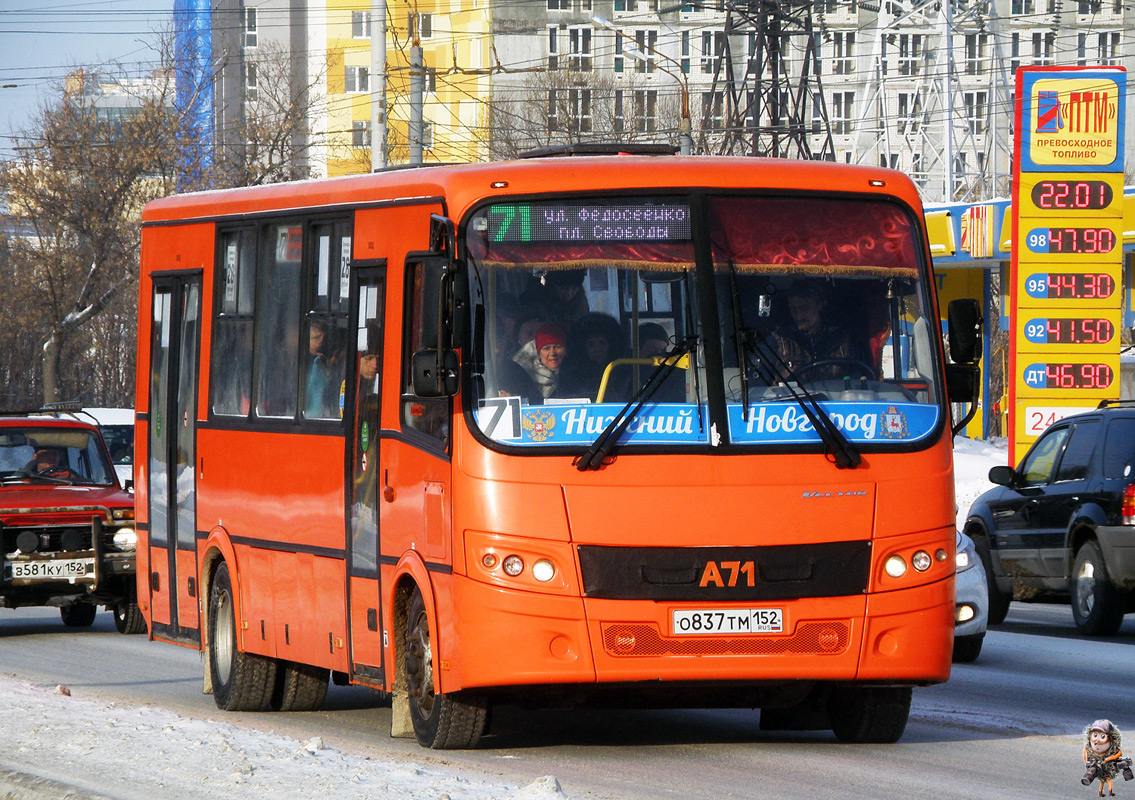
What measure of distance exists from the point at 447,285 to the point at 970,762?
3087 mm

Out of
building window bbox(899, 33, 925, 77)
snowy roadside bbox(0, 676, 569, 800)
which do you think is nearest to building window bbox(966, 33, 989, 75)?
building window bbox(899, 33, 925, 77)

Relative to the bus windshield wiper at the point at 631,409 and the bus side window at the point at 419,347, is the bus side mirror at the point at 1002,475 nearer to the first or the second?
the bus side window at the point at 419,347

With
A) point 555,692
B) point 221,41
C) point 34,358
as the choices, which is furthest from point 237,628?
point 221,41

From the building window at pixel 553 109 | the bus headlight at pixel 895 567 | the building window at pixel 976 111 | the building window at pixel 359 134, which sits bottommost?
the bus headlight at pixel 895 567

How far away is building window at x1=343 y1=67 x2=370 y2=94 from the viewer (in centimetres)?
11175

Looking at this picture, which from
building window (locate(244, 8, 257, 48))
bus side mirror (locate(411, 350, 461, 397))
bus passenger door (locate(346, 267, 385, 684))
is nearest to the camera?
bus side mirror (locate(411, 350, 461, 397))

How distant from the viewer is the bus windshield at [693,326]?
343 inches

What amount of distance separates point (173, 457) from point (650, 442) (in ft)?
16.3

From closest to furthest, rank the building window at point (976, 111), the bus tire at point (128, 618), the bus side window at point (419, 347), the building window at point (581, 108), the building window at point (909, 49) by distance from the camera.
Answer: the bus side window at point (419, 347) < the bus tire at point (128, 618) < the building window at point (581, 108) < the building window at point (909, 49) < the building window at point (976, 111)

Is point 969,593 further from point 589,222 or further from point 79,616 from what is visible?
point 79,616

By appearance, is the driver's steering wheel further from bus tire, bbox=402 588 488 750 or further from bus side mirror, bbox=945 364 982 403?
bus tire, bbox=402 588 488 750

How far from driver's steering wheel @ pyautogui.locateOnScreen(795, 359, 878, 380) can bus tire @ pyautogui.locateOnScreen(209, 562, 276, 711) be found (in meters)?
4.18

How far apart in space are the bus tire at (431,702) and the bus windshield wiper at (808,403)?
1788 millimetres

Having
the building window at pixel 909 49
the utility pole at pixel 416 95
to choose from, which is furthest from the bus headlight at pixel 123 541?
the building window at pixel 909 49
